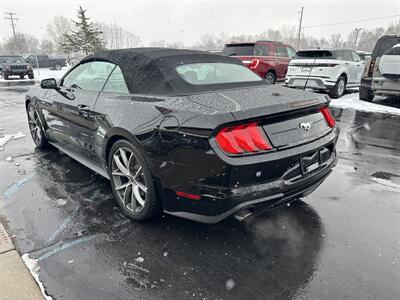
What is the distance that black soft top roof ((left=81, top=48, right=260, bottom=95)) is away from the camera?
→ 275 cm

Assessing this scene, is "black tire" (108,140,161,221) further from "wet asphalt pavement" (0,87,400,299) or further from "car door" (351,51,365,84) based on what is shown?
"car door" (351,51,365,84)

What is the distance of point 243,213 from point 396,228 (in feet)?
5.35

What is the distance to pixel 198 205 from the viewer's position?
2.35 metres

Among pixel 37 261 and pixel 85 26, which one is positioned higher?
pixel 85 26

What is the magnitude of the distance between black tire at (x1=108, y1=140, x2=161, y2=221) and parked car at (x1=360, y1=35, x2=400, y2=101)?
26.7 ft

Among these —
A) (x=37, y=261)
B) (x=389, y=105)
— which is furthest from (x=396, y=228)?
(x=389, y=105)

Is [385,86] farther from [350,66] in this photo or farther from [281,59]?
[281,59]

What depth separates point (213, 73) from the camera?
3.22 metres

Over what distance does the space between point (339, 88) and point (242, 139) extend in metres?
9.65

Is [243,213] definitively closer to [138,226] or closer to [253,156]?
[253,156]

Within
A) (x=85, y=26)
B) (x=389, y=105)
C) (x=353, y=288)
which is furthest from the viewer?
(x=85, y=26)

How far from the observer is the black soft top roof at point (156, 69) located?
108 inches

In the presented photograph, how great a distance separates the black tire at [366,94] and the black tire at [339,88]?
817 millimetres

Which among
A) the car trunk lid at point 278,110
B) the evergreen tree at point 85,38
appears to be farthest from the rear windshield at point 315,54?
the evergreen tree at point 85,38
